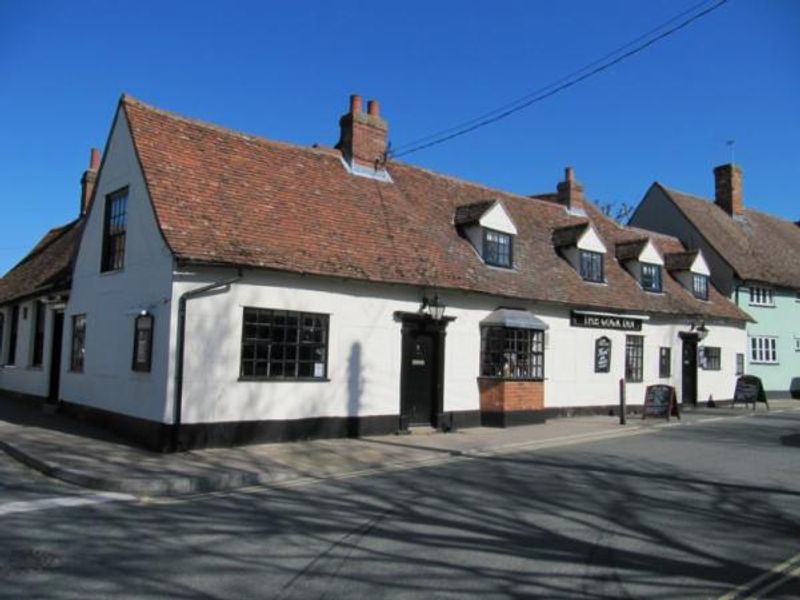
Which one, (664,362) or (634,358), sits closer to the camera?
(634,358)

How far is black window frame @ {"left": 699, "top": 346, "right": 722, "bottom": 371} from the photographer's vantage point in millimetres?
26781

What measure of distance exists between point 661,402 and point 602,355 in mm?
2282

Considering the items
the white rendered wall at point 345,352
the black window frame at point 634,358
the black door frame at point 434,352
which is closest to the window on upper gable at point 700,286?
the black window frame at point 634,358

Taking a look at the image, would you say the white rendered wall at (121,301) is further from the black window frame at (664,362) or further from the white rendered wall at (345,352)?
the black window frame at (664,362)

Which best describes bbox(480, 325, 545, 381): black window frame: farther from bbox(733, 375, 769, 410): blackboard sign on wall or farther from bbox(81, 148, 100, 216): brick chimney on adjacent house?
bbox(81, 148, 100, 216): brick chimney on adjacent house

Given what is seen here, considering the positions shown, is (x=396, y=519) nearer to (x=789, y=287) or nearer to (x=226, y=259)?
(x=226, y=259)

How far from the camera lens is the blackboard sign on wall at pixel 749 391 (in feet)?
84.1

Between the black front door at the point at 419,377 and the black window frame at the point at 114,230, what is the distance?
6570 millimetres

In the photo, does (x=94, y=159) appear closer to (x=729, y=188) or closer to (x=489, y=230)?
(x=489, y=230)

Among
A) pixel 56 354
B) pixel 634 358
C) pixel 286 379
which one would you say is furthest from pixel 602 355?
pixel 56 354

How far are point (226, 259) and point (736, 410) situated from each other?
65.0 feet

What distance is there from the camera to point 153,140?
15234mm

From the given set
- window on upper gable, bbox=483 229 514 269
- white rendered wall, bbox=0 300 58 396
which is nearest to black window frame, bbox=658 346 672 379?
window on upper gable, bbox=483 229 514 269

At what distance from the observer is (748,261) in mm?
31953
